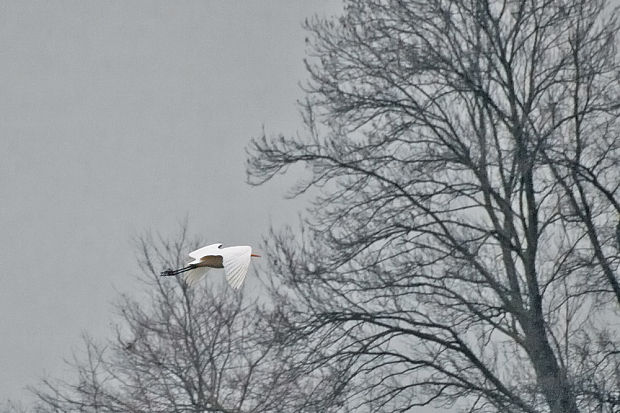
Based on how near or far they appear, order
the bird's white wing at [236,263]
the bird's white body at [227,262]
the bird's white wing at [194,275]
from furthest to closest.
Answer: the bird's white wing at [194,275]
the bird's white body at [227,262]
the bird's white wing at [236,263]

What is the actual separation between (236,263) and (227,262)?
0.08 metres

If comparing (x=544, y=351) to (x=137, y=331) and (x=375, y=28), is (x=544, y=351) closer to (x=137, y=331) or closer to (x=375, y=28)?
(x=375, y=28)

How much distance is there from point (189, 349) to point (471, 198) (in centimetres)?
549

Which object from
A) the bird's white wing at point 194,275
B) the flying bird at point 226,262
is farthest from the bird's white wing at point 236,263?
the bird's white wing at point 194,275

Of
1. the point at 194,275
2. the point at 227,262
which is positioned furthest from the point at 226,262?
the point at 194,275

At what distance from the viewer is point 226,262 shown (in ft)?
39.0

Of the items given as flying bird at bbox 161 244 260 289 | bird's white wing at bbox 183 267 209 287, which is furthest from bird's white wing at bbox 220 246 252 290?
bird's white wing at bbox 183 267 209 287

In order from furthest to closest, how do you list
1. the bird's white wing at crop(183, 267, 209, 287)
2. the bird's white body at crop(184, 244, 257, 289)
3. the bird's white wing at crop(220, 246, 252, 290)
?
1. the bird's white wing at crop(183, 267, 209, 287)
2. the bird's white body at crop(184, 244, 257, 289)
3. the bird's white wing at crop(220, 246, 252, 290)

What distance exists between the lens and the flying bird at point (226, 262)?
11672 millimetres

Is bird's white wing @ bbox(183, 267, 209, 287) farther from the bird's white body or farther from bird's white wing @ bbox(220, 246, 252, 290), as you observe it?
bird's white wing @ bbox(220, 246, 252, 290)

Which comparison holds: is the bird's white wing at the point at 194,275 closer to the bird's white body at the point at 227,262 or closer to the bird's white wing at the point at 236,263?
the bird's white body at the point at 227,262

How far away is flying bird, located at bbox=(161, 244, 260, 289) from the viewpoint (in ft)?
38.3

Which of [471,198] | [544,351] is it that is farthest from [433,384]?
[471,198]

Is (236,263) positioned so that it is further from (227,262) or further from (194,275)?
(194,275)
